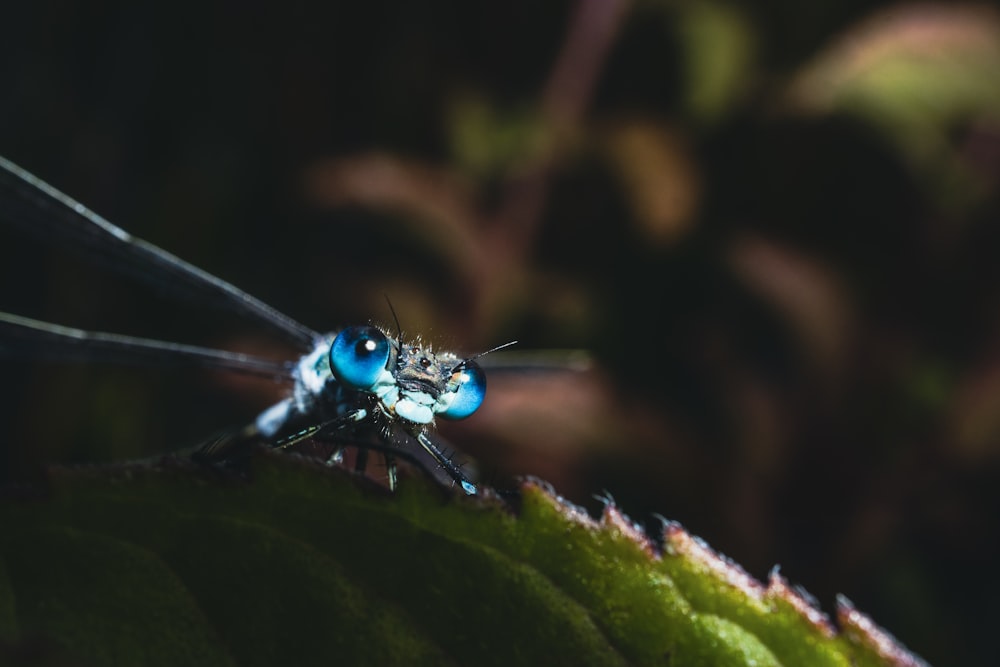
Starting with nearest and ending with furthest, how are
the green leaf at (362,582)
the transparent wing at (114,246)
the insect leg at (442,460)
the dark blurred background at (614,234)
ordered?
the green leaf at (362,582)
the insect leg at (442,460)
the transparent wing at (114,246)
the dark blurred background at (614,234)

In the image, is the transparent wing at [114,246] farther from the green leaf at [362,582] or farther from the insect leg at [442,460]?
the green leaf at [362,582]

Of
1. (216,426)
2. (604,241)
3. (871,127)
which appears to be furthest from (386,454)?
(216,426)

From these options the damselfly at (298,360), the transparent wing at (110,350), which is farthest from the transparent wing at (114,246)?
the transparent wing at (110,350)

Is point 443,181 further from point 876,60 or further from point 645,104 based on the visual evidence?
point 876,60

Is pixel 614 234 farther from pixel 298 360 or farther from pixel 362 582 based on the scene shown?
pixel 362 582

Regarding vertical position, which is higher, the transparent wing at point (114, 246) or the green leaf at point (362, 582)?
the transparent wing at point (114, 246)

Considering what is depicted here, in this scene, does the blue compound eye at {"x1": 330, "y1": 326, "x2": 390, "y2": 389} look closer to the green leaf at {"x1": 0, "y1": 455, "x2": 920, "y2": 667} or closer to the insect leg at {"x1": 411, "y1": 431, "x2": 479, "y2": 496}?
the insect leg at {"x1": 411, "y1": 431, "x2": 479, "y2": 496}

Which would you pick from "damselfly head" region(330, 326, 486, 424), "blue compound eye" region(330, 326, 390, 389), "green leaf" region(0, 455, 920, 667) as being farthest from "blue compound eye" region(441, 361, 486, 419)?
"green leaf" region(0, 455, 920, 667)
